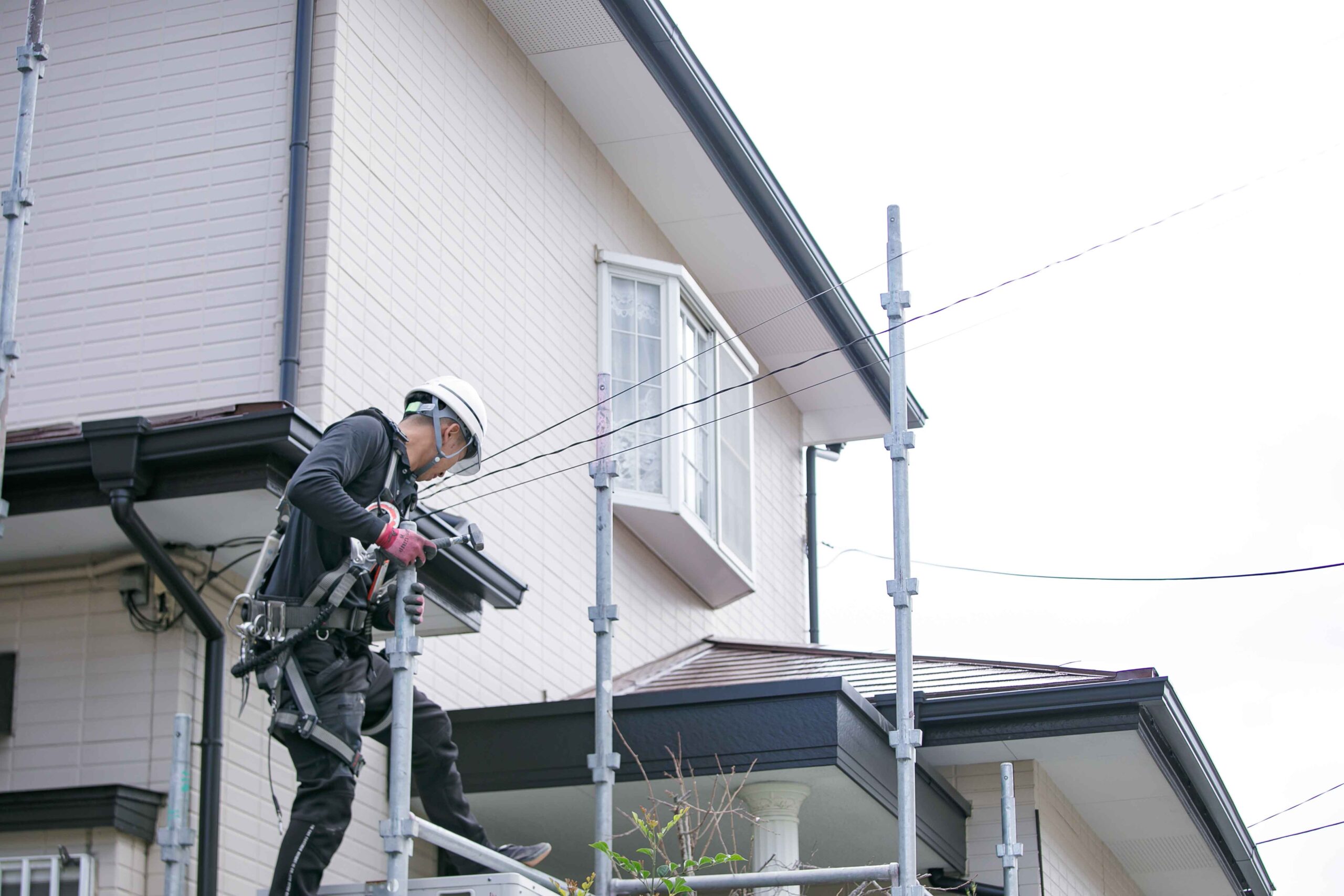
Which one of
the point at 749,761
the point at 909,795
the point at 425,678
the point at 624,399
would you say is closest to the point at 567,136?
the point at 624,399

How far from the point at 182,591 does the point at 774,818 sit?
3355 mm

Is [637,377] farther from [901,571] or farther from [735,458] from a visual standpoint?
[901,571]

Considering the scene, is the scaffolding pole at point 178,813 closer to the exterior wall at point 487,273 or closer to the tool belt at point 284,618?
the tool belt at point 284,618

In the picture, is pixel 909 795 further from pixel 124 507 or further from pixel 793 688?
pixel 124 507

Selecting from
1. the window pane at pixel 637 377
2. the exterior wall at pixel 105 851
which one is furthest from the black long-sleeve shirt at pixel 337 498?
the window pane at pixel 637 377

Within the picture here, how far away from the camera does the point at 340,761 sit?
6074 millimetres

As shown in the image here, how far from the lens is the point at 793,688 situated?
29.6 feet

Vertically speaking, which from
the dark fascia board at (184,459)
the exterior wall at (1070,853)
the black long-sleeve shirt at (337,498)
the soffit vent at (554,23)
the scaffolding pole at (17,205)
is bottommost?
the exterior wall at (1070,853)

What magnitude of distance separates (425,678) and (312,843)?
3.80 metres

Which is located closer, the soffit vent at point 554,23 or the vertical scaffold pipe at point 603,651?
the vertical scaffold pipe at point 603,651

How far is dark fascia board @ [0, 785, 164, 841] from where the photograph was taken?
25.2 feet

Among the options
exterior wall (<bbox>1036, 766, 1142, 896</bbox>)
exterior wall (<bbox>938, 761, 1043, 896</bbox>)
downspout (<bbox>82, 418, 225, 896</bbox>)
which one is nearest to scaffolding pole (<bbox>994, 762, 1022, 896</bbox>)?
exterior wall (<bbox>938, 761, 1043, 896</bbox>)

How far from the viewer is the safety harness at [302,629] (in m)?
6.07

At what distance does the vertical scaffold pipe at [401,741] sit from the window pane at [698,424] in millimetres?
7066
